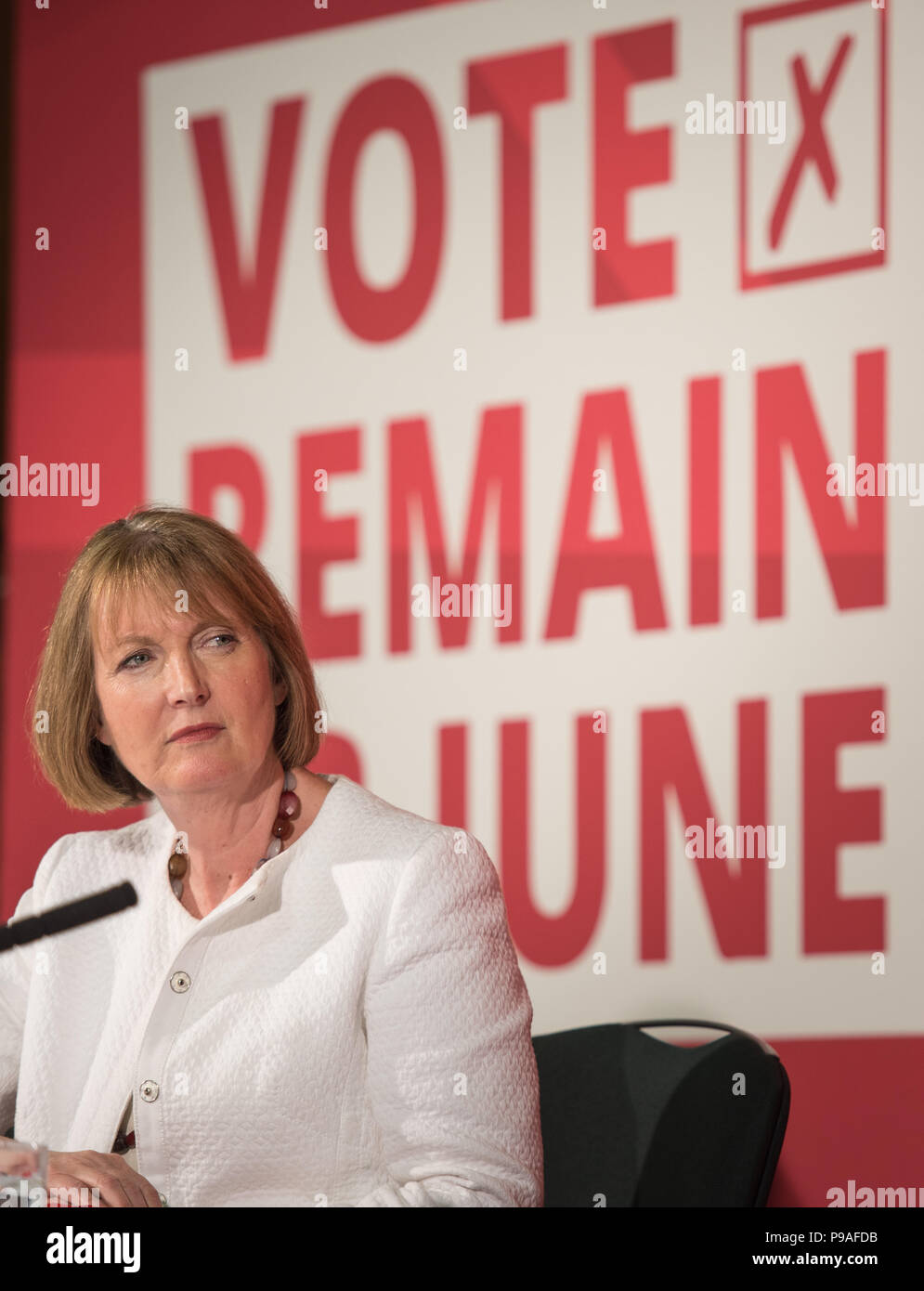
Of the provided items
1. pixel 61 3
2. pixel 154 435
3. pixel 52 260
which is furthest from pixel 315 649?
pixel 61 3

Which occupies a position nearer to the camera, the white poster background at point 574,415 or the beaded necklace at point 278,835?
the beaded necklace at point 278,835

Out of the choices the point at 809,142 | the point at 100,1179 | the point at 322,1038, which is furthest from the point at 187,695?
the point at 809,142

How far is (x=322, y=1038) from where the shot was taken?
2.09 meters

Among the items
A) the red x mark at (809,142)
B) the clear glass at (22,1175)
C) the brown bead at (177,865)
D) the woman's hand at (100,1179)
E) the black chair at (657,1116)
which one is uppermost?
the red x mark at (809,142)

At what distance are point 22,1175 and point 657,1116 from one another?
112 cm

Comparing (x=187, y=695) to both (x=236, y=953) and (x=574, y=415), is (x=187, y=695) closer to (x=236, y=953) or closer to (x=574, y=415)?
(x=236, y=953)

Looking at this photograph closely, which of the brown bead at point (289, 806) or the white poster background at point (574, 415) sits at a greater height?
the white poster background at point (574, 415)

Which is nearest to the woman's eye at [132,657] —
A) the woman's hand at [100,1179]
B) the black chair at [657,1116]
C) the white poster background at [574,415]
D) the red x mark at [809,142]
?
the woman's hand at [100,1179]

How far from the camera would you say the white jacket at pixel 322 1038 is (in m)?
1.99

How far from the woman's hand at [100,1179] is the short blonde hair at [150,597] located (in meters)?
0.67

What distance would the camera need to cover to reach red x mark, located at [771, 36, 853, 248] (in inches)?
127

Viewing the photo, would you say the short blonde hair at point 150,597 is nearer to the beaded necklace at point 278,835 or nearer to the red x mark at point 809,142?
the beaded necklace at point 278,835

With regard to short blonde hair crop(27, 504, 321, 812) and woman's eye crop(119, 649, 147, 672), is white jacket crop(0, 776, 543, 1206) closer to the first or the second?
short blonde hair crop(27, 504, 321, 812)

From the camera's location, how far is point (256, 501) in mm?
3756
